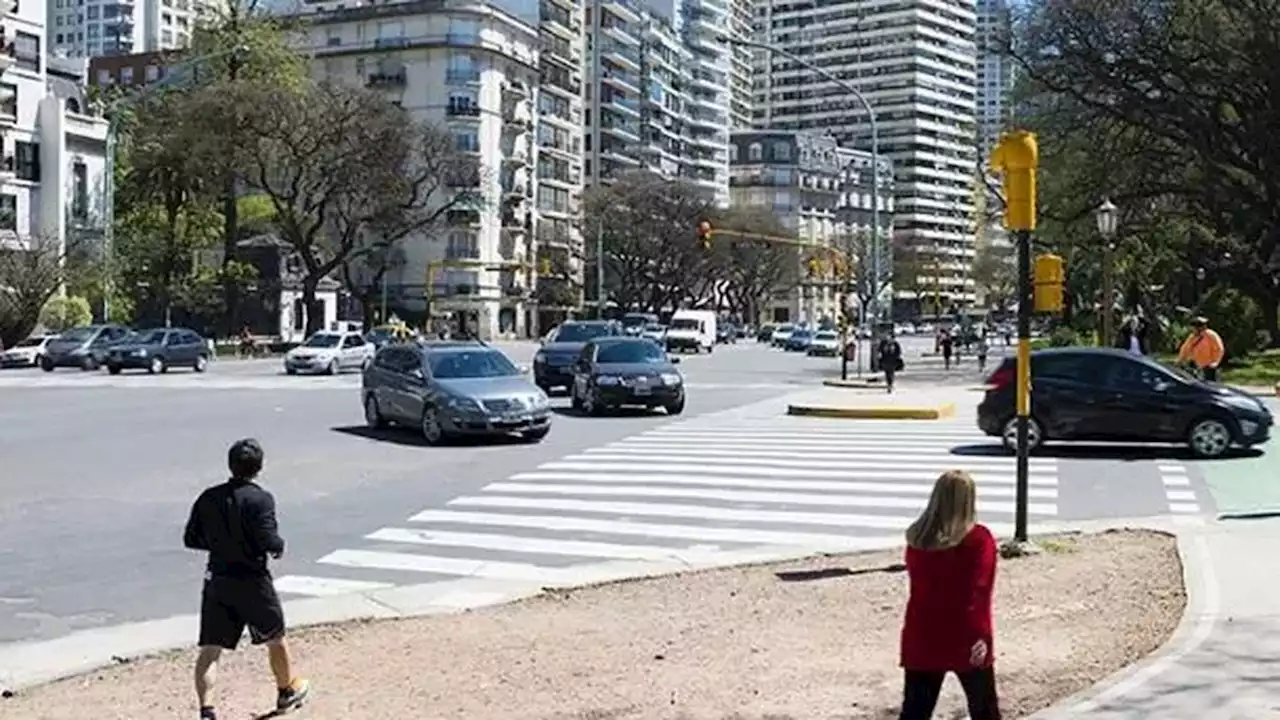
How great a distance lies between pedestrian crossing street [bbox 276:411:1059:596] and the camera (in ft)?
41.2

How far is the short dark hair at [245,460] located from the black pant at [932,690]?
3.38 metres

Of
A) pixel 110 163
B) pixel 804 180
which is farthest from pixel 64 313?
pixel 804 180

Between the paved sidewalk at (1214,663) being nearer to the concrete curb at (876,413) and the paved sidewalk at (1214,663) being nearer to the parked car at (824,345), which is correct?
the concrete curb at (876,413)

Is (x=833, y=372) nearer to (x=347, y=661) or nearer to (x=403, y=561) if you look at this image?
(x=403, y=561)

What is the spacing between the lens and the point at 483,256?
110m

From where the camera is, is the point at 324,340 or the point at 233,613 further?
the point at 324,340

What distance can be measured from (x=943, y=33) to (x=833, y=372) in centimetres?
15395

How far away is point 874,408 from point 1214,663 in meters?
21.1

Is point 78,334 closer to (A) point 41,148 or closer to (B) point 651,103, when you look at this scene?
(A) point 41,148

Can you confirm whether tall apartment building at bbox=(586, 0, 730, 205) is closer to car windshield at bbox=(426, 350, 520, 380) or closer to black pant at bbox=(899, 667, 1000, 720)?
car windshield at bbox=(426, 350, 520, 380)

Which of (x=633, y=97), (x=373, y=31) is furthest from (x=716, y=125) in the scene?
(x=373, y=31)

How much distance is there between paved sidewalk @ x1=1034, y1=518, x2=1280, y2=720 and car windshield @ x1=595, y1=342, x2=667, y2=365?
1859 cm

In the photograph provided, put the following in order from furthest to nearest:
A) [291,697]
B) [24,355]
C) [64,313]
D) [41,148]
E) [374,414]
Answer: [41,148] → [64,313] → [24,355] → [374,414] → [291,697]

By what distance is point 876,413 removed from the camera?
28766 millimetres
